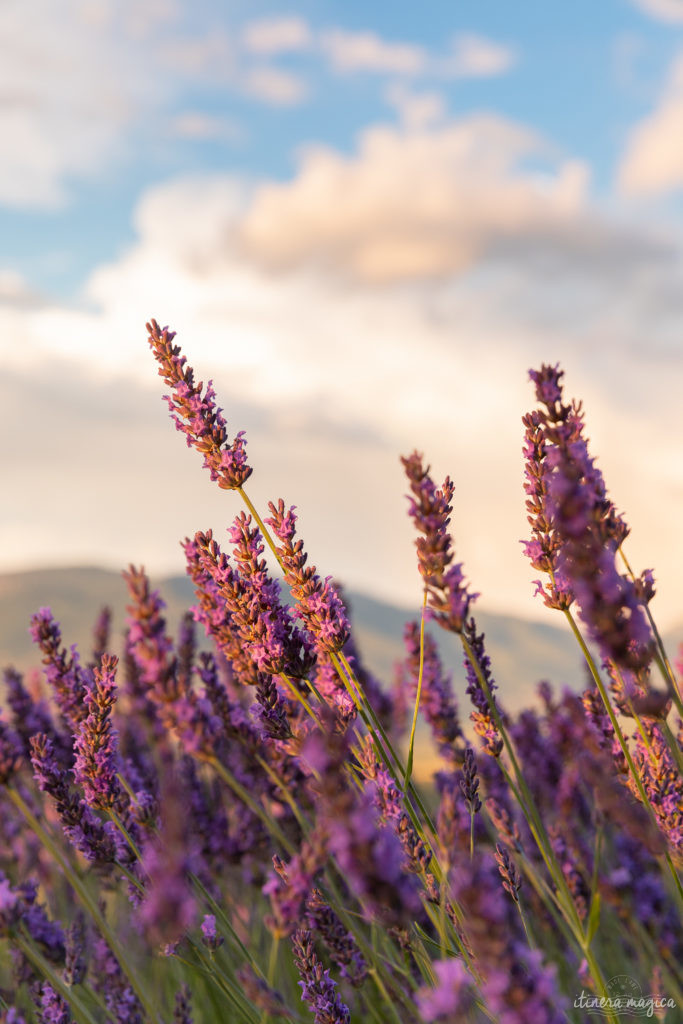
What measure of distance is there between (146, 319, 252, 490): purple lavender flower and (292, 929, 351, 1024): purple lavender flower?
4.55ft

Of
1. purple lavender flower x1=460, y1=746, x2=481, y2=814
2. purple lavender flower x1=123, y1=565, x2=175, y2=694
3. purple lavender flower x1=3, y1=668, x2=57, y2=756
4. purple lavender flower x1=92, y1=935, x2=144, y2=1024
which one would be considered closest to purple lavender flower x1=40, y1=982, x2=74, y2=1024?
purple lavender flower x1=92, y1=935, x2=144, y2=1024

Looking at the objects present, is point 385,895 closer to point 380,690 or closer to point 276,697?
point 276,697

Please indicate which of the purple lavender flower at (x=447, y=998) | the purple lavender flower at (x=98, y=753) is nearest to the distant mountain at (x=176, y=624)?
the purple lavender flower at (x=98, y=753)

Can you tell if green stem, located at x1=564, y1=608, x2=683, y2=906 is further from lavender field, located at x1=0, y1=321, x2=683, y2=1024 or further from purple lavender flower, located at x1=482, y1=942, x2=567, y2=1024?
purple lavender flower, located at x1=482, y1=942, x2=567, y2=1024

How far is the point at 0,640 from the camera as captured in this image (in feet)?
270

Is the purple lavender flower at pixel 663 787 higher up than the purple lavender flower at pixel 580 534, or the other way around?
the purple lavender flower at pixel 580 534

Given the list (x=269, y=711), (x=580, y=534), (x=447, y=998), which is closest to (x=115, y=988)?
(x=269, y=711)

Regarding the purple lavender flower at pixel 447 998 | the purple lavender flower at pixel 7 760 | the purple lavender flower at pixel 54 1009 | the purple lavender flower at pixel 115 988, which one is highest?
the purple lavender flower at pixel 7 760

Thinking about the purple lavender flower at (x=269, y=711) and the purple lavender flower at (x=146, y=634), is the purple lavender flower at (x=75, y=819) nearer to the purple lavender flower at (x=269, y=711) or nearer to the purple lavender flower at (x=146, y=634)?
the purple lavender flower at (x=146, y=634)

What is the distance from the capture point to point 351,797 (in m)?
1.28

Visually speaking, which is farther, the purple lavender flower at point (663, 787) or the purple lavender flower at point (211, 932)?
the purple lavender flower at point (211, 932)

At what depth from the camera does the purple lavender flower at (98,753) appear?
2.58 metres

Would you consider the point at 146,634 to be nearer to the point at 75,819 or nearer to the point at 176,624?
the point at 75,819

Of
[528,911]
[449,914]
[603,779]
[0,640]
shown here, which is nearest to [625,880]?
[528,911]
